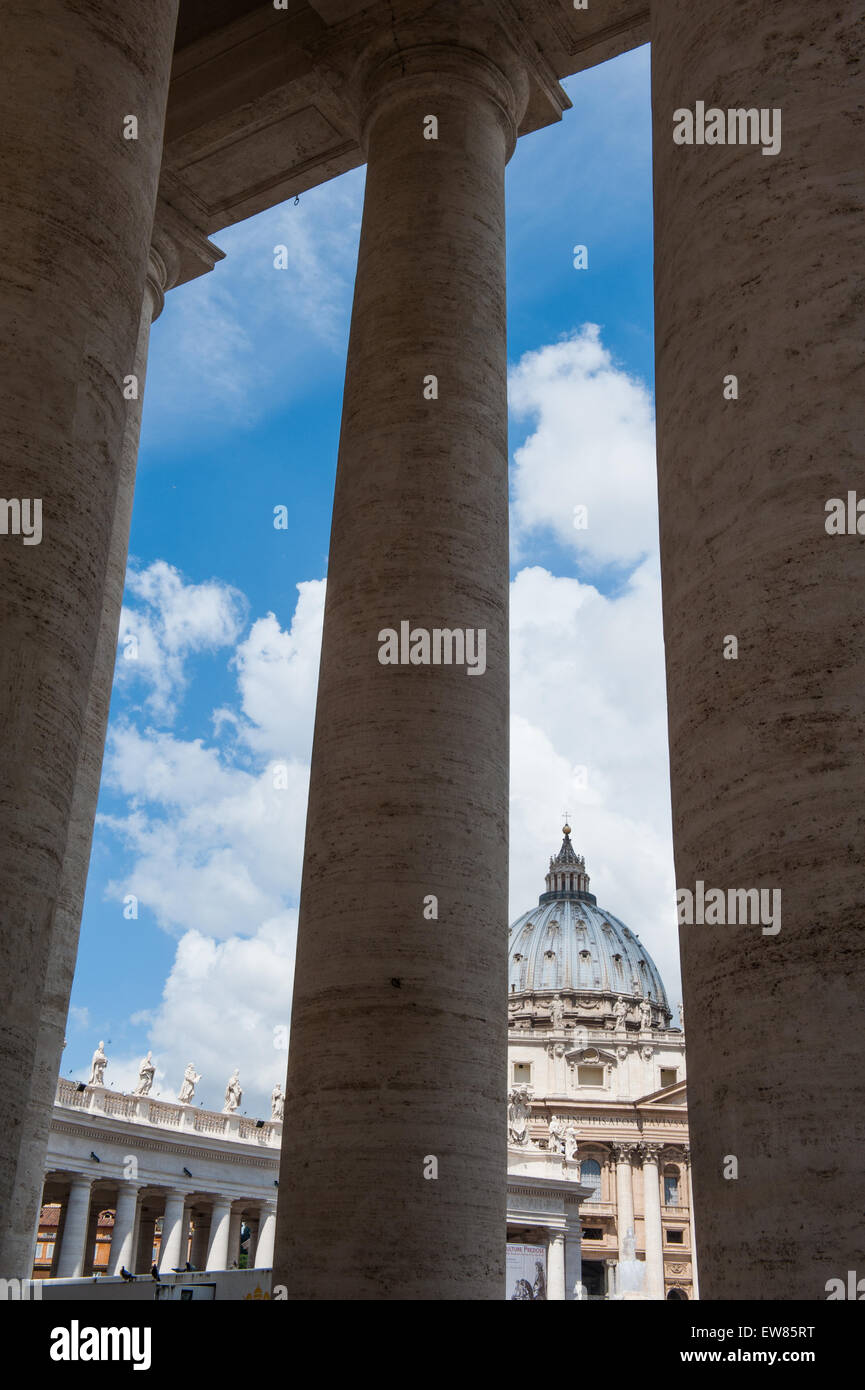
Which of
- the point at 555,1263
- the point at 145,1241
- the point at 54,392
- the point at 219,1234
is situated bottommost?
the point at 555,1263

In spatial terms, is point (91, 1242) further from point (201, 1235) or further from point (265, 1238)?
point (265, 1238)

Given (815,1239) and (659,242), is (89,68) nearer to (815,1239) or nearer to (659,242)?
(659,242)

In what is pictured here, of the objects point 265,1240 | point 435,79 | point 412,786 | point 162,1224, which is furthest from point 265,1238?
point 435,79

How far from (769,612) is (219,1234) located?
114m

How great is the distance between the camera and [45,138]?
1611 cm

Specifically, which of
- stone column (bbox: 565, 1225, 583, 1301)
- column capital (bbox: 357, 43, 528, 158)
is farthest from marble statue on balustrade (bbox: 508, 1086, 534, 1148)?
column capital (bbox: 357, 43, 528, 158)

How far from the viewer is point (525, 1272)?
113m

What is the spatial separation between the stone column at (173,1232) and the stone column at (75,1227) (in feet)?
31.1

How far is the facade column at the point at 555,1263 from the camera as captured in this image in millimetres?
130000

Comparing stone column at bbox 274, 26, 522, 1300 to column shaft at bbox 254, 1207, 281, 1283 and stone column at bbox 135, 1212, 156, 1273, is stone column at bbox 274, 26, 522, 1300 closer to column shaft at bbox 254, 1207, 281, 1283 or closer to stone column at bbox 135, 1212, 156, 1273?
column shaft at bbox 254, 1207, 281, 1283

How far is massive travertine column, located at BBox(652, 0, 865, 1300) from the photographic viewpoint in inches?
399

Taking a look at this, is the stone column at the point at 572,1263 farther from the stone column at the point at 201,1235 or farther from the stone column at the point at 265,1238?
the stone column at the point at 201,1235

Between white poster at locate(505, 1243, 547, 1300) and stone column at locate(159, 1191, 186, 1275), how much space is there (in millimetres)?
28056
